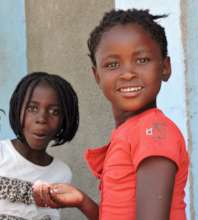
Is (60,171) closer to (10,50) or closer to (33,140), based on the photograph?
(33,140)

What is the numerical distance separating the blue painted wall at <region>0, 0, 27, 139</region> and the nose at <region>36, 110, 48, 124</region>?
5.31 feet

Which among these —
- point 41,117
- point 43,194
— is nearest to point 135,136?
point 43,194

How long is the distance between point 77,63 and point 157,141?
2.24 m

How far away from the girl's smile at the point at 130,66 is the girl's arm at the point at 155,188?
0.26 m

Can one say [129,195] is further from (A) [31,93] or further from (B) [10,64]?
(B) [10,64]

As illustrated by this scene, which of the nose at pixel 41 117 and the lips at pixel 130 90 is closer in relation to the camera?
the lips at pixel 130 90

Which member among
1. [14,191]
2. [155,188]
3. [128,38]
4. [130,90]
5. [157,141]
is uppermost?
[128,38]

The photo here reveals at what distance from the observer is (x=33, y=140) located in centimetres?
268

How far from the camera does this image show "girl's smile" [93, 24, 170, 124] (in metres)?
1.55

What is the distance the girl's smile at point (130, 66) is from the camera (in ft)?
5.08

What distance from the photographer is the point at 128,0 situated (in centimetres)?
288

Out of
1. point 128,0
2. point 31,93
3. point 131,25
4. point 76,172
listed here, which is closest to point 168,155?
point 131,25

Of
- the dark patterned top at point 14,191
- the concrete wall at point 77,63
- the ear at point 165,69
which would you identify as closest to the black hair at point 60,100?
the dark patterned top at point 14,191

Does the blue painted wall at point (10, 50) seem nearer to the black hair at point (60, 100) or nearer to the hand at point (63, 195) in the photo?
the black hair at point (60, 100)
